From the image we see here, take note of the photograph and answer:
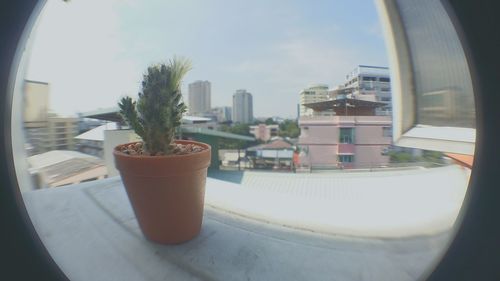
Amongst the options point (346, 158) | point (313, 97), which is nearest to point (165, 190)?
point (313, 97)

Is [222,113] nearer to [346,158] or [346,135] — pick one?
[346,135]

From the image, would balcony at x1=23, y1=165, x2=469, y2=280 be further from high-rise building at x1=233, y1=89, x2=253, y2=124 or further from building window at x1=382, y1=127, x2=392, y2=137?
high-rise building at x1=233, y1=89, x2=253, y2=124

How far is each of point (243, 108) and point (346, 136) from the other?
5.22 feet

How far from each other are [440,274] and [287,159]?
445 cm

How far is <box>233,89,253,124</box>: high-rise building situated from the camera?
4.03m

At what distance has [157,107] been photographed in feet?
4.13

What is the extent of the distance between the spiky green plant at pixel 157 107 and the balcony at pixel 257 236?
1.70ft

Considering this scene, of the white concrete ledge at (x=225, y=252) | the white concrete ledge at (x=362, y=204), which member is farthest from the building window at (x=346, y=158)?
the white concrete ledge at (x=225, y=252)

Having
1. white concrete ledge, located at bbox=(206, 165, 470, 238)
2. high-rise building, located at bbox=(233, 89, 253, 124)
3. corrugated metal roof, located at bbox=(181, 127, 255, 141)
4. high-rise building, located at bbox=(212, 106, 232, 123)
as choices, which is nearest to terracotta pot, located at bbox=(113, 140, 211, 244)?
white concrete ledge, located at bbox=(206, 165, 470, 238)

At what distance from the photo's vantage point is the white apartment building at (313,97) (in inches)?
125

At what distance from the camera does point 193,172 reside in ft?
4.18

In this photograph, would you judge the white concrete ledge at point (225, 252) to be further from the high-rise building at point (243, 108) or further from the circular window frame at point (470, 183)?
the high-rise building at point (243, 108)

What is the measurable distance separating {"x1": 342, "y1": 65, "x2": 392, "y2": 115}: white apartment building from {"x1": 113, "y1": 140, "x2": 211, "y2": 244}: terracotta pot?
2065 millimetres

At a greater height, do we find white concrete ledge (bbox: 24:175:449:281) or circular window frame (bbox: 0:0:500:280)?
circular window frame (bbox: 0:0:500:280)
